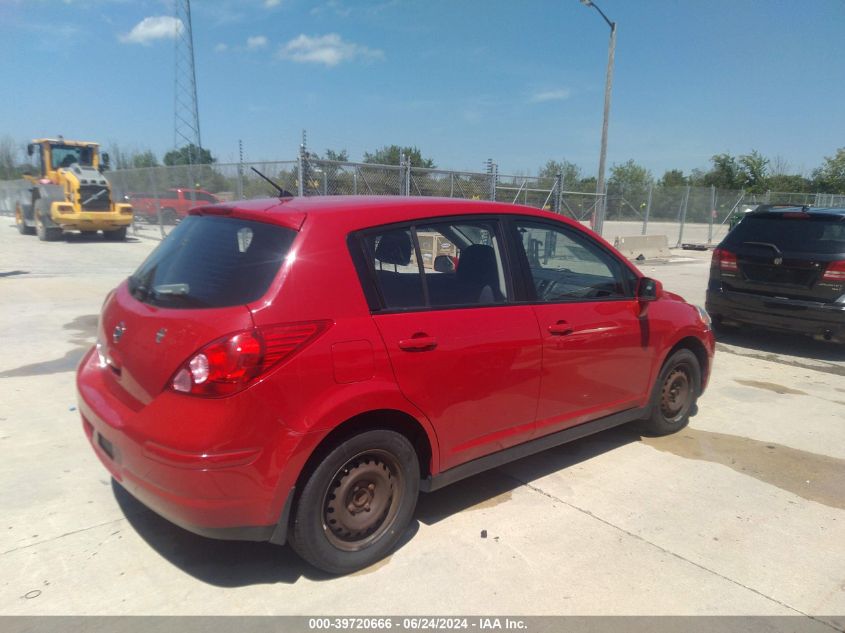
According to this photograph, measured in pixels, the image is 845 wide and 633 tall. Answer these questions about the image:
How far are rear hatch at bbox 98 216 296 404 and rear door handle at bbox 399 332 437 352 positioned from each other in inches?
27.3

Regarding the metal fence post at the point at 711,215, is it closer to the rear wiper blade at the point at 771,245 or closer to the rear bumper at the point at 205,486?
the rear wiper blade at the point at 771,245

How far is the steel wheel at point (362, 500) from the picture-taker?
283 centimetres

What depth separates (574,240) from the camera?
4117mm

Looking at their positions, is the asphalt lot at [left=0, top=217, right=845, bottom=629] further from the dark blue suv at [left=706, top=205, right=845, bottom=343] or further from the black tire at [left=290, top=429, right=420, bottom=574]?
the dark blue suv at [left=706, top=205, right=845, bottom=343]

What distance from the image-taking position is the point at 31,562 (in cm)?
293

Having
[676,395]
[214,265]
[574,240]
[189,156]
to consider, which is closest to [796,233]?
[676,395]

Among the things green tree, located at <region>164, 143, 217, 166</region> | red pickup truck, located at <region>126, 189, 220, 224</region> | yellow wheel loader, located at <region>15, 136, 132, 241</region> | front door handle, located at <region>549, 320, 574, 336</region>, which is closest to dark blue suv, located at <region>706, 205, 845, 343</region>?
front door handle, located at <region>549, 320, 574, 336</region>

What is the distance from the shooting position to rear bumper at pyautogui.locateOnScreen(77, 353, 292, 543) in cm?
247

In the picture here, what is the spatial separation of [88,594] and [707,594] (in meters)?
2.86

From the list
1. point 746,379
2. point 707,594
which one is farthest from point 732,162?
point 707,594

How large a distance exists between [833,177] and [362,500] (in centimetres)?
5619

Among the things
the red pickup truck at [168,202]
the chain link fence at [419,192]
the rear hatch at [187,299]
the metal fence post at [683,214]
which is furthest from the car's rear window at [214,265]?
the metal fence post at [683,214]

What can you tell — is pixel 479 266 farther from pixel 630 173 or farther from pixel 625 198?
pixel 630 173
